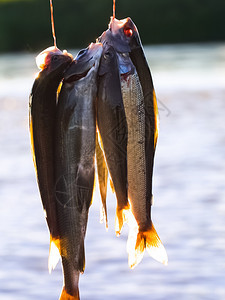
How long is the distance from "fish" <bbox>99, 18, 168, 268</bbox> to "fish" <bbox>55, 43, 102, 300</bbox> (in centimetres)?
11

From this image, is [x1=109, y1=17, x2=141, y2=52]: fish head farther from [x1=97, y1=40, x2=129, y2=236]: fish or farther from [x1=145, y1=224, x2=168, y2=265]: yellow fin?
[x1=145, y1=224, x2=168, y2=265]: yellow fin

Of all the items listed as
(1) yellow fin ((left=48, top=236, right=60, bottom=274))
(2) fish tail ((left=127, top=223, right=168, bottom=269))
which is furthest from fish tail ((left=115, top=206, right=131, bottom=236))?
(1) yellow fin ((left=48, top=236, right=60, bottom=274))

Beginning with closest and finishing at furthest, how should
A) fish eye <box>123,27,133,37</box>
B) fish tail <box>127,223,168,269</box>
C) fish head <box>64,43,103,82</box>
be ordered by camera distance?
1. fish head <box>64,43,103,82</box>
2. fish eye <box>123,27,133,37</box>
3. fish tail <box>127,223,168,269</box>

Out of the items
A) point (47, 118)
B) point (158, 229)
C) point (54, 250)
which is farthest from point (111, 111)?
point (158, 229)

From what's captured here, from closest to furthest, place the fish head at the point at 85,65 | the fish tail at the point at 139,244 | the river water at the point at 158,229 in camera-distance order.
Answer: the fish head at the point at 85,65 < the fish tail at the point at 139,244 < the river water at the point at 158,229

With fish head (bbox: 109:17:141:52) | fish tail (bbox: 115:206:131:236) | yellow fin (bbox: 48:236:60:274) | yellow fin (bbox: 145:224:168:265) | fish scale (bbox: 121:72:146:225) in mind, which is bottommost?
yellow fin (bbox: 145:224:168:265)

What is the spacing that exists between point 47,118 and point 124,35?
0.46m

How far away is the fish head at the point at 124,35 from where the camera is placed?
156 inches

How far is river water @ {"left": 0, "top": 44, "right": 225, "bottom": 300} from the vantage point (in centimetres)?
730

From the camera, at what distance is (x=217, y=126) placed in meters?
16.8

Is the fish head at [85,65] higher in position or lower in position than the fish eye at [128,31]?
lower

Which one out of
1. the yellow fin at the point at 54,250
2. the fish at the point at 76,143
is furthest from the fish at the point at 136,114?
the yellow fin at the point at 54,250

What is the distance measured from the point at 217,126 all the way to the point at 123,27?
12886 mm

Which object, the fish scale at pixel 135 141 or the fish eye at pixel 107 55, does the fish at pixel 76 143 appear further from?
the fish scale at pixel 135 141
